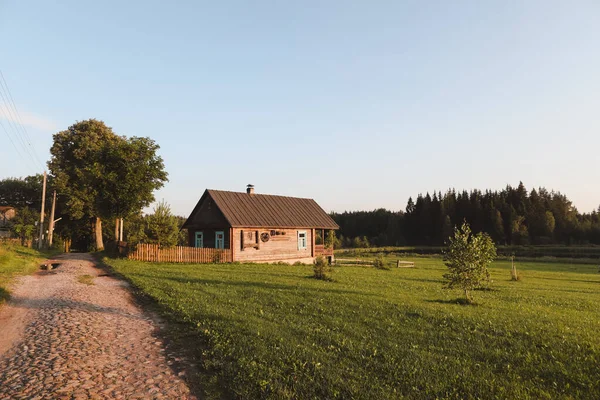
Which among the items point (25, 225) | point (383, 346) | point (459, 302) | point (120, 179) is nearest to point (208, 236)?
point (120, 179)

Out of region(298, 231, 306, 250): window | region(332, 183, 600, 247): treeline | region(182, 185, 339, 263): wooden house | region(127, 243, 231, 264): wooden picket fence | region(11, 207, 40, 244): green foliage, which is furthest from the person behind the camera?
region(332, 183, 600, 247): treeline

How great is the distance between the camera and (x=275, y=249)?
111 feet

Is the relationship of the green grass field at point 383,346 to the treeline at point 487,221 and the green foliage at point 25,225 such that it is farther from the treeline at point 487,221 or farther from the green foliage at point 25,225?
the treeline at point 487,221

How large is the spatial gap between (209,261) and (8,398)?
24.3 meters

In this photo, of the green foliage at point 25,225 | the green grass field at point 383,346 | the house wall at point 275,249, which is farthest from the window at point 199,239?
the green foliage at point 25,225

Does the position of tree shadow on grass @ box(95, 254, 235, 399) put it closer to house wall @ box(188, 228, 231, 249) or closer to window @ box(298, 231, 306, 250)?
house wall @ box(188, 228, 231, 249)

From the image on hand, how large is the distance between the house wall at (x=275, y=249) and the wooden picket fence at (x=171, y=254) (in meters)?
2.48

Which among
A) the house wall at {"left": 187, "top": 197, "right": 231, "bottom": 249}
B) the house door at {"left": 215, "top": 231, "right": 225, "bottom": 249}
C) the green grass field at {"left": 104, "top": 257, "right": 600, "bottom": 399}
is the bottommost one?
the green grass field at {"left": 104, "top": 257, "right": 600, "bottom": 399}

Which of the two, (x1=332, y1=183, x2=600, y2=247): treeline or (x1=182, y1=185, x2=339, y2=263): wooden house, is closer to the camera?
(x1=182, y1=185, x2=339, y2=263): wooden house

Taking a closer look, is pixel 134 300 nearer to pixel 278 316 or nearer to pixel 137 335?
pixel 137 335

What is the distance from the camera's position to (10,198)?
68938 mm

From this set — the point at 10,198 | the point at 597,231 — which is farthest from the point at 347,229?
the point at 10,198

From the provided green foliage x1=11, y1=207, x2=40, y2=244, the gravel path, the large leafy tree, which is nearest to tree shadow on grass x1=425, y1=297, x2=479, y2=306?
the gravel path

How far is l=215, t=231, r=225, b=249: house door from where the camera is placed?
3177 cm
